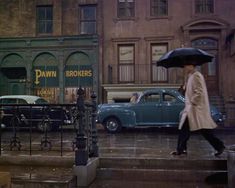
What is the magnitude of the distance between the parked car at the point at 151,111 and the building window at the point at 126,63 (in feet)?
22.3

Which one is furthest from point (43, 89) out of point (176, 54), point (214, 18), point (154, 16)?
point (176, 54)

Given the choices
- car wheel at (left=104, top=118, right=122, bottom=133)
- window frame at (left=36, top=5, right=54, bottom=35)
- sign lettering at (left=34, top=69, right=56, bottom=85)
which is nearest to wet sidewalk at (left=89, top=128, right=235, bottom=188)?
car wheel at (left=104, top=118, right=122, bottom=133)

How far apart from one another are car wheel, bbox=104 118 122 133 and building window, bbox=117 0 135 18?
9307 millimetres

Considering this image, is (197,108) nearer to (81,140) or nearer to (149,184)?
(149,184)

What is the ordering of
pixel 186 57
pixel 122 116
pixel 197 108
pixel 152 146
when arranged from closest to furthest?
pixel 197 108 < pixel 186 57 < pixel 152 146 < pixel 122 116

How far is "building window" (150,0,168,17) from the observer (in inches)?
975

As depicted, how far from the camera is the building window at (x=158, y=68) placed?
24.4m

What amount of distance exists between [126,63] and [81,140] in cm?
1778

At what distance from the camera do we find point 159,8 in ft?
81.5

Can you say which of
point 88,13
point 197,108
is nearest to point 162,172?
point 197,108

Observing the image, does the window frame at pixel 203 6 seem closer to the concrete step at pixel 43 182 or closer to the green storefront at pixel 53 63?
the green storefront at pixel 53 63

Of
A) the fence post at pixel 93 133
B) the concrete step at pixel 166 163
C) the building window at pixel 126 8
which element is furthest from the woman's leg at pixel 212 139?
the building window at pixel 126 8

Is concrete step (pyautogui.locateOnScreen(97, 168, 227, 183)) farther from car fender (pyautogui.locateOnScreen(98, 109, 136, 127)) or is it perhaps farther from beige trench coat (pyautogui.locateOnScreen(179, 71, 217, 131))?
car fender (pyautogui.locateOnScreen(98, 109, 136, 127))

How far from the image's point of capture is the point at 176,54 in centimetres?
929
